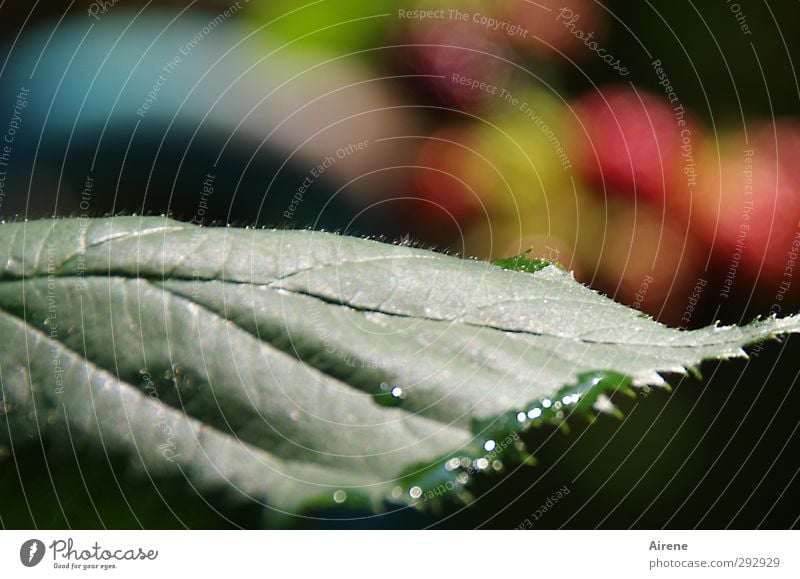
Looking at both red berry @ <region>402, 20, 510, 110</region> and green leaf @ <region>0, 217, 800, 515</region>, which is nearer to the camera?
green leaf @ <region>0, 217, 800, 515</region>

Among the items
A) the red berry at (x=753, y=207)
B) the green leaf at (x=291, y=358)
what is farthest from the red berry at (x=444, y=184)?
the green leaf at (x=291, y=358)

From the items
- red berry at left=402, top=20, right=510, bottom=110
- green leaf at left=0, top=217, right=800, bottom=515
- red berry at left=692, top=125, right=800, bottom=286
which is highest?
red berry at left=402, top=20, right=510, bottom=110

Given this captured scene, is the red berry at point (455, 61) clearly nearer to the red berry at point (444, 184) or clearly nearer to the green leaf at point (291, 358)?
the red berry at point (444, 184)

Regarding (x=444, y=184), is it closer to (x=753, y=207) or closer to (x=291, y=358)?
(x=753, y=207)

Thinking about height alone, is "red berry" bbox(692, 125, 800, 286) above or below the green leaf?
above

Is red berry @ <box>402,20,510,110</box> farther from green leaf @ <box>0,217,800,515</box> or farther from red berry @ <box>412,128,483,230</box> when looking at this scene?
green leaf @ <box>0,217,800,515</box>

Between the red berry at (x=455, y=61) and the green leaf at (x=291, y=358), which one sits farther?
the red berry at (x=455, y=61)

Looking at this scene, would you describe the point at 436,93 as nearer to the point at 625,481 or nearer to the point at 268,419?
the point at 625,481

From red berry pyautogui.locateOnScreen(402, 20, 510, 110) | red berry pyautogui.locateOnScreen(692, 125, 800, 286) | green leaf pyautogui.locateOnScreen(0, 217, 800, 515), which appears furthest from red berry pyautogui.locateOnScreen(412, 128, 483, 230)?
green leaf pyautogui.locateOnScreen(0, 217, 800, 515)
